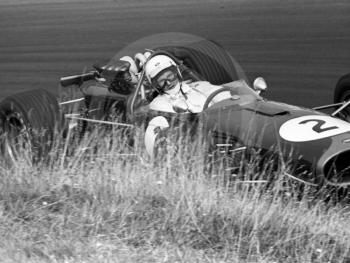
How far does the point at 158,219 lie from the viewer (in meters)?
4.30

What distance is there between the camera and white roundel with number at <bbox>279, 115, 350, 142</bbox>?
520 centimetres

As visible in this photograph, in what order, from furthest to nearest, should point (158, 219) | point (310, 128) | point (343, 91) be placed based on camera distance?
point (343, 91) < point (310, 128) < point (158, 219)

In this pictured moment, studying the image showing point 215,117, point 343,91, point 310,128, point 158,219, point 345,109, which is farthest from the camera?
point 343,91

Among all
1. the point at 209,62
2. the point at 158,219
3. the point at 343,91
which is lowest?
the point at 158,219

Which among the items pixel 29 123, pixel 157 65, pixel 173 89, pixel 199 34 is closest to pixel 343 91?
pixel 173 89

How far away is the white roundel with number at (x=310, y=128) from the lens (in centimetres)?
520

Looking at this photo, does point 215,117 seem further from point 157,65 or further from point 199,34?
point 199,34

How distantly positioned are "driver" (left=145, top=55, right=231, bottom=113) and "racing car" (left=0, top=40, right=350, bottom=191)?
99 mm

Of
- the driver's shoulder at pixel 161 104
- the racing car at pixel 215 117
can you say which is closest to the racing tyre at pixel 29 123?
the racing car at pixel 215 117

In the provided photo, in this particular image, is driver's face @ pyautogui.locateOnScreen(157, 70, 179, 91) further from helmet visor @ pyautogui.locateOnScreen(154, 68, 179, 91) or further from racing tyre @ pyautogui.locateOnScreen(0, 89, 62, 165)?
racing tyre @ pyautogui.locateOnScreen(0, 89, 62, 165)

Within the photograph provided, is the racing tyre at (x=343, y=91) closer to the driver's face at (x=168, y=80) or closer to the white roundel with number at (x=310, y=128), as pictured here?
the white roundel with number at (x=310, y=128)

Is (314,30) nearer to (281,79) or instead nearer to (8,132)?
(281,79)

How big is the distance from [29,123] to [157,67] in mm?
1292

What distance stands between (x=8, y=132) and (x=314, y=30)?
250 inches
